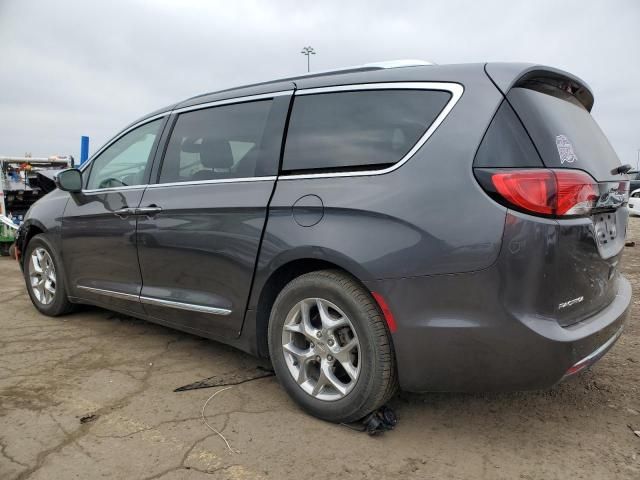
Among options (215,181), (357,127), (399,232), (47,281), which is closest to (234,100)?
(215,181)

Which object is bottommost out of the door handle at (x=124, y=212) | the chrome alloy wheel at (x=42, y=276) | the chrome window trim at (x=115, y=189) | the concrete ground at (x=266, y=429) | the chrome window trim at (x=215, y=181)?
the concrete ground at (x=266, y=429)

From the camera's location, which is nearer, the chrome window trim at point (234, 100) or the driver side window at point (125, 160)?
the chrome window trim at point (234, 100)

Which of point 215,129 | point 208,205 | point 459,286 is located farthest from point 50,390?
point 459,286

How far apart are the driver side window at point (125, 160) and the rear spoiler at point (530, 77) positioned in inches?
93.8

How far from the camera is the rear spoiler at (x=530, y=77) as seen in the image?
2.13m

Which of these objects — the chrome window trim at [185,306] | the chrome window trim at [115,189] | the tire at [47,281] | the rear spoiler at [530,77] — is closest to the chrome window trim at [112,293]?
the chrome window trim at [185,306]

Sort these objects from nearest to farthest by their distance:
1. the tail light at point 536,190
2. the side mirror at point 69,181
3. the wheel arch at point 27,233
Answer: the tail light at point 536,190, the side mirror at point 69,181, the wheel arch at point 27,233

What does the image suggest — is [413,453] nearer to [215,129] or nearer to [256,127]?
[256,127]

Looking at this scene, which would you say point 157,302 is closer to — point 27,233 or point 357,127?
point 357,127

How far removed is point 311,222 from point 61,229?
2711 millimetres

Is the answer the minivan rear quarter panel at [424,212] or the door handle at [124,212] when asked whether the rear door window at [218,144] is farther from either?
the minivan rear quarter panel at [424,212]

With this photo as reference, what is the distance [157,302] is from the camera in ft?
10.7

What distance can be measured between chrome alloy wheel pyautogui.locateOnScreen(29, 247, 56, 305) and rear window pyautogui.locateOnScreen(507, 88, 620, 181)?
3.93 metres

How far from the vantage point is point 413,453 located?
221cm
